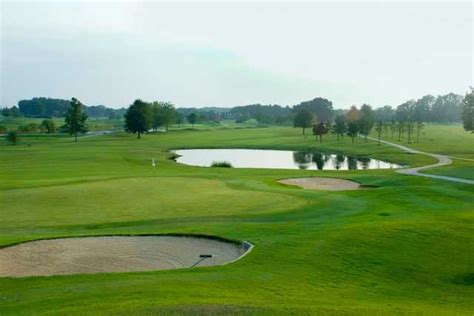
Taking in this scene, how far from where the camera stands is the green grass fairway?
Answer: 16.2 m

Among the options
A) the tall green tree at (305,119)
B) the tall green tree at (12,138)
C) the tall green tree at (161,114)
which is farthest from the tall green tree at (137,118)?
the tall green tree at (305,119)

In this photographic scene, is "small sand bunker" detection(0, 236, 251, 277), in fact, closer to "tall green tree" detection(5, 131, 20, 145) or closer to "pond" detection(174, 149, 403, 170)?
"pond" detection(174, 149, 403, 170)

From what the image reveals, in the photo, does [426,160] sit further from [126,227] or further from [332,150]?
[126,227]

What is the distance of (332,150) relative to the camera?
107 metres

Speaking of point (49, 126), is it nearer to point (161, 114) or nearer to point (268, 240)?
point (161, 114)

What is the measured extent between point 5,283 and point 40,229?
33.3 feet

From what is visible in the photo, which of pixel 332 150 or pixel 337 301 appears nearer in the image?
pixel 337 301

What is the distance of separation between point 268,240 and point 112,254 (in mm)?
7729

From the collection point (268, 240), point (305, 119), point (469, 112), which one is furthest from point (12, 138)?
point (268, 240)

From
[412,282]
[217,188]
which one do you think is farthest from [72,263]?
[217,188]

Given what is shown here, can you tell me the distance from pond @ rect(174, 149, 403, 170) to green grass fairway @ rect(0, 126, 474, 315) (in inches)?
1238

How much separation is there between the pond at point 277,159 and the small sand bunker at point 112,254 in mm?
55781

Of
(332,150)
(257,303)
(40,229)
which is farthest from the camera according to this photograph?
(332,150)

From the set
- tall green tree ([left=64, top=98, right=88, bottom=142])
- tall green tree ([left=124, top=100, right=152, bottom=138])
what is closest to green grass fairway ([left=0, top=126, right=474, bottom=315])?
tall green tree ([left=64, top=98, right=88, bottom=142])
